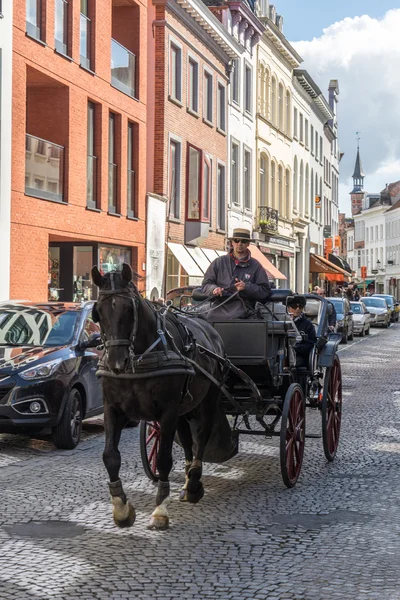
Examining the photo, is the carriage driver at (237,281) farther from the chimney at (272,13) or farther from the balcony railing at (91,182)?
the chimney at (272,13)

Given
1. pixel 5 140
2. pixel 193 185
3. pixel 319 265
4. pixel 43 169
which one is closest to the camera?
pixel 5 140

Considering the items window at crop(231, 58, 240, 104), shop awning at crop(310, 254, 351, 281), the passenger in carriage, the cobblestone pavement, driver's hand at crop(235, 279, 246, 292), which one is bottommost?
the cobblestone pavement

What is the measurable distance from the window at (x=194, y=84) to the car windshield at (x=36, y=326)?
76.0 feet

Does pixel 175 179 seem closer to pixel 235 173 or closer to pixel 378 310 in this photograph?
pixel 235 173

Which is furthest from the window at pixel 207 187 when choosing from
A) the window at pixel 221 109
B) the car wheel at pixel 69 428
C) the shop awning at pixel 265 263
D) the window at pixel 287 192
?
the car wheel at pixel 69 428

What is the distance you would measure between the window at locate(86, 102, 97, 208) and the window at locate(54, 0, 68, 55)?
2.19 metres

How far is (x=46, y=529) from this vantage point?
23.7 feet

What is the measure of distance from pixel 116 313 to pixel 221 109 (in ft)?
108

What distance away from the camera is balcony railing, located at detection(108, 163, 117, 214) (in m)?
27.2

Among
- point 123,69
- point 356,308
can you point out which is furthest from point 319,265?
point 123,69

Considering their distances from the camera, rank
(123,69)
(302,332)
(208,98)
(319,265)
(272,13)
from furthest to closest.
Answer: (319,265) → (272,13) → (208,98) → (123,69) → (302,332)

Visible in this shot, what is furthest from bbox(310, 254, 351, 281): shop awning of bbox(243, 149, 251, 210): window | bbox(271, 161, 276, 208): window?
bbox(243, 149, 251, 210): window

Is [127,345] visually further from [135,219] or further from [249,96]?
[249,96]

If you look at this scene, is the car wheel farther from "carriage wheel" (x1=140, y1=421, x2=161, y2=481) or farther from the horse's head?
the horse's head
